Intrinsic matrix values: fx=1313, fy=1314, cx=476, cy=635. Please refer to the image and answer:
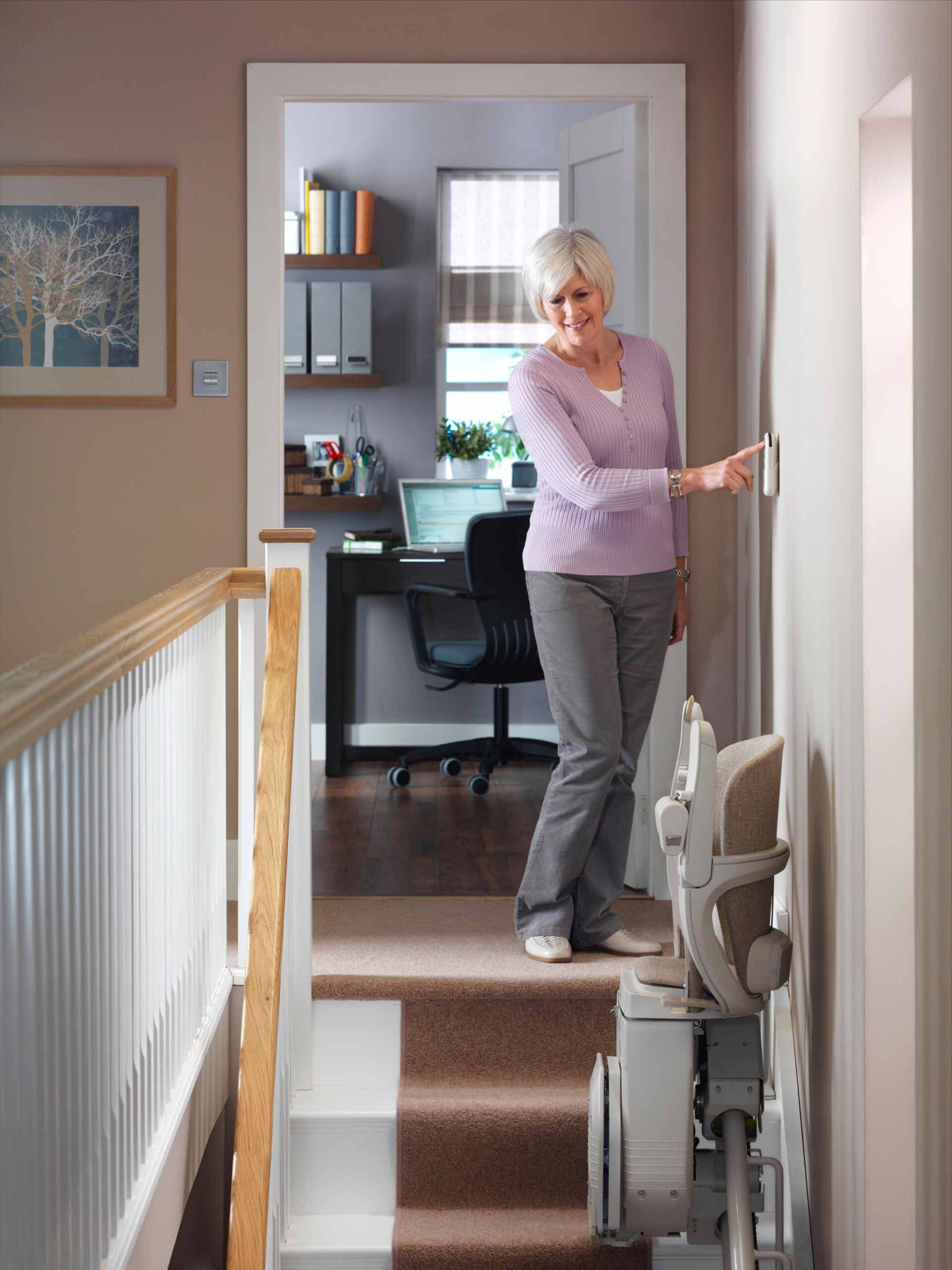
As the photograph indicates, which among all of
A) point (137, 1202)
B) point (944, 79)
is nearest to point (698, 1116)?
point (137, 1202)

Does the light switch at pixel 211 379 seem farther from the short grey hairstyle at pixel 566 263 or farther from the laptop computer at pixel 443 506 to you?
the laptop computer at pixel 443 506

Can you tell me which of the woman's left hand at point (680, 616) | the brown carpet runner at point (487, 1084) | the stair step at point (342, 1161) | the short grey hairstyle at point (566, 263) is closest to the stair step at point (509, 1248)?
the brown carpet runner at point (487, 1084)

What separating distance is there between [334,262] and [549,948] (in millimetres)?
3406

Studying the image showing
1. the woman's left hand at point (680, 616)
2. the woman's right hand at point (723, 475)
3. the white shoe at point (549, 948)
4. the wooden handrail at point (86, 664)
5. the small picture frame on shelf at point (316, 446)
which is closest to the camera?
the wooden handrail at point (86, 664)

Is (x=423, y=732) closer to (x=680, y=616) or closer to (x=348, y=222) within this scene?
(x=348, y=222)

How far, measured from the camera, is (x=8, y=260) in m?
3.37

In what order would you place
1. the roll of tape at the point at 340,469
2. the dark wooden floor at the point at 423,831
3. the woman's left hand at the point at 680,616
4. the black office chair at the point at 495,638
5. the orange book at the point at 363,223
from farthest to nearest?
the roll of tape at the point at 340,469, the orange book at the point at 363,223, the black office chair at the point at 495,638, the dark wooden floor at the point at 423,831, the woman's left hand at the point at 680,616

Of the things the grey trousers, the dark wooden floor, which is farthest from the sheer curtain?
the grey trousers

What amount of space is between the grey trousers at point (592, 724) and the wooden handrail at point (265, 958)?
1.91ft

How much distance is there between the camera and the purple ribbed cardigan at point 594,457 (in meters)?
2.58

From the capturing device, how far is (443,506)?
5359 mm

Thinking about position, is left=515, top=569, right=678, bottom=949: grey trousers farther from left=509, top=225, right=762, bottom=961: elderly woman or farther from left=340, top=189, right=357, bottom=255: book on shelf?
left=340, top=189, right=357, bottom=255: book on shelf

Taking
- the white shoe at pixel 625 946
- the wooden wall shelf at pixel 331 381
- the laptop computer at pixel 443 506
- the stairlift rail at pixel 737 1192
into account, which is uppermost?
the wooden wall shelf at pixel 331 381

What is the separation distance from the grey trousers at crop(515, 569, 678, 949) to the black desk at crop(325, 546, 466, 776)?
2286 millimetres
